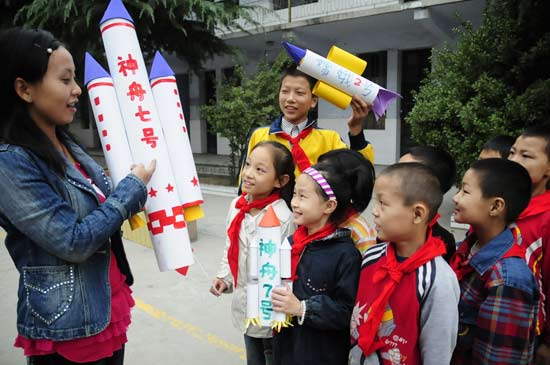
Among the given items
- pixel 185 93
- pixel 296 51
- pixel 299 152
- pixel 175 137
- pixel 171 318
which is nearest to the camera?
pixel 175 137

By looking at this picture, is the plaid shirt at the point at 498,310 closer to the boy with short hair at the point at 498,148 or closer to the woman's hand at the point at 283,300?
the woman's hand at the point at 283,300

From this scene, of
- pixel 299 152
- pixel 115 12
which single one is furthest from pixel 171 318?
pixel 115 12

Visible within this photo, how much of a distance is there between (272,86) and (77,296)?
7376 millimetres

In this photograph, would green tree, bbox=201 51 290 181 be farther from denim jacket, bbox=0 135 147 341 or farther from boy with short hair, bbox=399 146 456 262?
denim jacket, bbox=0 135 147 341

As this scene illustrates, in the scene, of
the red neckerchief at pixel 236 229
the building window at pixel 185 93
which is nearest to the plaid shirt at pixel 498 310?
the red neckerchief at pixel 236 229

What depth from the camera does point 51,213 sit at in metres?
1.27

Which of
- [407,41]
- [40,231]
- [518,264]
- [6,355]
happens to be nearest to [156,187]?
[40,231]

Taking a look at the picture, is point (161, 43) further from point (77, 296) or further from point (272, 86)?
point (77, 296)

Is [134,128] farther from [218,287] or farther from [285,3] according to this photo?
[285,3]

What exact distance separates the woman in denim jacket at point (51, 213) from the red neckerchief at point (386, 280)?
2.69 feet

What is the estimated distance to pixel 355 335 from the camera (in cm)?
147

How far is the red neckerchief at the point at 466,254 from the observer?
4.80 ft

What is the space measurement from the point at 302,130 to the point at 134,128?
910 mm

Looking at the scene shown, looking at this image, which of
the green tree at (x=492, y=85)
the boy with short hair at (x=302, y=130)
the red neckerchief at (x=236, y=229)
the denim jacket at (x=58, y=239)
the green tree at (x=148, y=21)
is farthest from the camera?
the green tree at (x=148, y=21)
